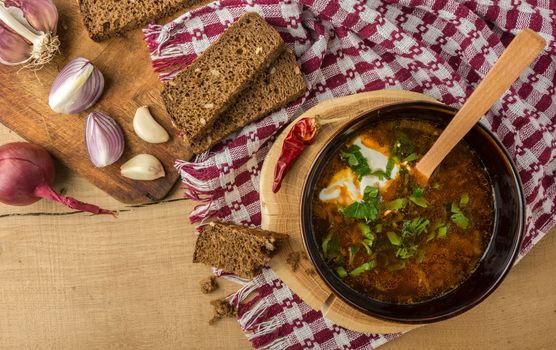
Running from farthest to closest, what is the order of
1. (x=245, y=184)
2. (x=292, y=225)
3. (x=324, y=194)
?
(x=245, y=184), (x=292, y=225), (x=324, y=194)

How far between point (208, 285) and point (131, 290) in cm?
32

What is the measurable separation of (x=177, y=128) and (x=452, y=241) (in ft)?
3.44

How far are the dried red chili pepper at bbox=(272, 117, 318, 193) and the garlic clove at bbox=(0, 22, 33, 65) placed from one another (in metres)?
1.01

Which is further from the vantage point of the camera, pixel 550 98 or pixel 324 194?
pixel 550 98

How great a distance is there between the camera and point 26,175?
205 centimetres

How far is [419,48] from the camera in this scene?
211 centimetres

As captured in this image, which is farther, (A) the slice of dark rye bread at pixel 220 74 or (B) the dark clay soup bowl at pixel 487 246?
(A) the slice of dark rye bread at pixel 220 74

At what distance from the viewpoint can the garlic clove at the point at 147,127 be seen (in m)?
2.12

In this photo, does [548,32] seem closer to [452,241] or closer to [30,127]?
[452,241]

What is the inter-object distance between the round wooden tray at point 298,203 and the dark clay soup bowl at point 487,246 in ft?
0.63

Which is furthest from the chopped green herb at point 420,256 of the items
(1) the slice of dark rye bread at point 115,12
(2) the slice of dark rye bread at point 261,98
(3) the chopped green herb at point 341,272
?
(1) the slice of dark rye bread at point 115,12

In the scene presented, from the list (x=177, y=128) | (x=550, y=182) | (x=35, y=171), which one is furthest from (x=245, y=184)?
(x=550, y=182)

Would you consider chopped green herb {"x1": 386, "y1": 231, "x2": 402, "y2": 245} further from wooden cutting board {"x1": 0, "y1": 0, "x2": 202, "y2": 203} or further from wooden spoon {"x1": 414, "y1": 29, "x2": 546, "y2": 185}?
wooden cutting board {"x1": 0, "y1": 0, "x2": 202, "y2": 203}

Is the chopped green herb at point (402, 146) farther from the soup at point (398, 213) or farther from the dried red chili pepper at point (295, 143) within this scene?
the dried red chili pepper at point (295, 143)
